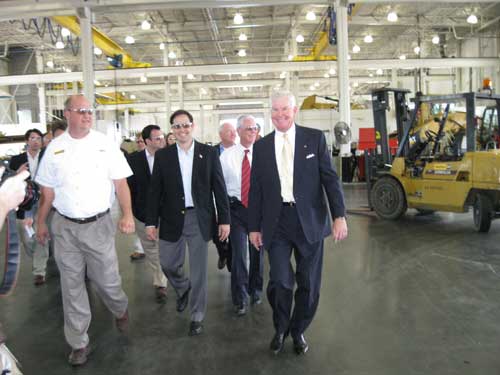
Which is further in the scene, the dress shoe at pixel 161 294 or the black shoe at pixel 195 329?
the dress shoe at pixel 161 294

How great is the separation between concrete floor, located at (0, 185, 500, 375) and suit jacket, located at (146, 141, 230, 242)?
0.83m

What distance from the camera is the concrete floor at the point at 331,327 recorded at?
2.97 m

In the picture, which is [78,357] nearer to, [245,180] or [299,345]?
[299,345]

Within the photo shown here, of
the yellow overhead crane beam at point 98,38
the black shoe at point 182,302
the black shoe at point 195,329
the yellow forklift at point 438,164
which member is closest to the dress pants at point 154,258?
the black shoe at point 182,302

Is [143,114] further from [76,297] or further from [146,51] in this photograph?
[76,297]

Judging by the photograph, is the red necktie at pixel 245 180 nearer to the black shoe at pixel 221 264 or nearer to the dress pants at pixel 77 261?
the dress pants at pixel 77 261

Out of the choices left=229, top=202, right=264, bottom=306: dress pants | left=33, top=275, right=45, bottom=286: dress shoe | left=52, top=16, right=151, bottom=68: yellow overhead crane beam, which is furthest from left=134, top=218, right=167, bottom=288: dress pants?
left=52, top=16, right=151, bottom=68: yellow overhead crane beam

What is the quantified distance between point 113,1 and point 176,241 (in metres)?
8.66

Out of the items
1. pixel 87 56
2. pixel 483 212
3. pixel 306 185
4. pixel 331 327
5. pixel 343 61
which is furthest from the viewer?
pixel 87 56

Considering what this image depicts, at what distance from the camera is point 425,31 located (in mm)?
18266

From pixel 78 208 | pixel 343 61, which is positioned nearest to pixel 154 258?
pixel 78 208

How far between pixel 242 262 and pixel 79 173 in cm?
162

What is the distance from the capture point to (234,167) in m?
4.26

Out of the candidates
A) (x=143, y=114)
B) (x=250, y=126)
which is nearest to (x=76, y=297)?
(x=250, y=126)
